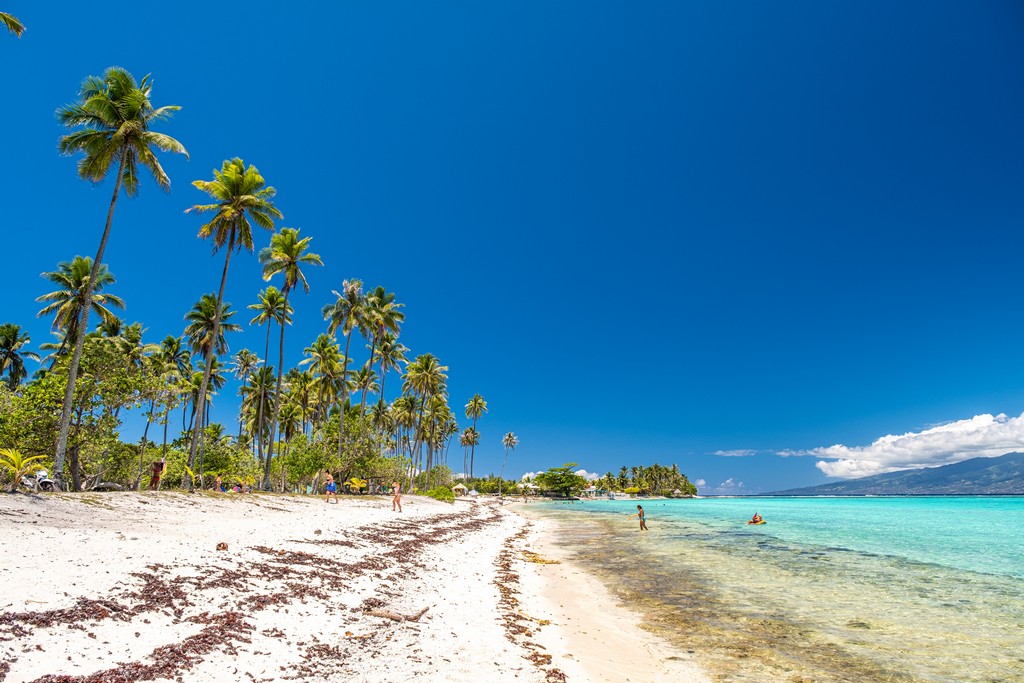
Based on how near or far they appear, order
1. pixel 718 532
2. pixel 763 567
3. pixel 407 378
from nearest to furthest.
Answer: pixel 763 567 → pixel 718 532 → pixel 407 378

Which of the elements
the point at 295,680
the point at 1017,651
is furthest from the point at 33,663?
the point at 1017,651

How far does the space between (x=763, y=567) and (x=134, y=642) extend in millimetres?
21151

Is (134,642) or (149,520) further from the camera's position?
(149,520)

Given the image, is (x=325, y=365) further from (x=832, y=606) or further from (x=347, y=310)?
(x=832, y=606)

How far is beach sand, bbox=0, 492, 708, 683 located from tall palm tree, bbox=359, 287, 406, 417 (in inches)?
1383

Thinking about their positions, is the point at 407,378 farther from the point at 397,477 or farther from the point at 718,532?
the point at 718,532

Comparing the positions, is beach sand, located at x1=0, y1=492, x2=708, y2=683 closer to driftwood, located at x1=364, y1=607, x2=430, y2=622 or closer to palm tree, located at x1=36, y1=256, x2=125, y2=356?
driftwood, located at x1=364, y1=607, x2=430, y2=622

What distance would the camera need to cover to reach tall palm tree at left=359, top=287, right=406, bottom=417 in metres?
50.4

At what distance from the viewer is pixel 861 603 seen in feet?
44.8

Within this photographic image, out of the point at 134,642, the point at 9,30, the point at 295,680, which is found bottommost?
the point at 295,680

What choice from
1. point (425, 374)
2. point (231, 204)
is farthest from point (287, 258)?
point (425, 374)

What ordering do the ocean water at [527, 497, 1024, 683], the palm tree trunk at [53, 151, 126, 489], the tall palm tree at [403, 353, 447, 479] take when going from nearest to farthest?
the ocean water at [527, 497, 1024, 683], the palm tree trunk at [53, 151, 126, 489], the tall palm tree at [403, 353, 447, 479]

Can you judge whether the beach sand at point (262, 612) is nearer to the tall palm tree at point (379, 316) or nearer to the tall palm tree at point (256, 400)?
the tall palm tree at point (379, 316)

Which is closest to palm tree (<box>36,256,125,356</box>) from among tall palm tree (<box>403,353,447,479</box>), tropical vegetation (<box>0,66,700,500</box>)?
tropical vegetation (<box>0,66,700,500</box>)
